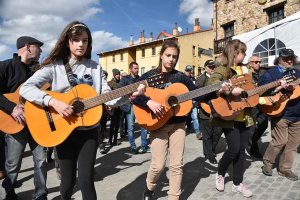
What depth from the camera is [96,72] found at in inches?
126

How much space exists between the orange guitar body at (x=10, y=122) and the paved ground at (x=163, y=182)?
1201 millimetres

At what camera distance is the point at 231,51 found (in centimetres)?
431

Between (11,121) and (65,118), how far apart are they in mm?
1631

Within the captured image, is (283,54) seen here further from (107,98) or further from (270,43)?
(270,43)

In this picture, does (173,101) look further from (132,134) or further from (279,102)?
(132,134)

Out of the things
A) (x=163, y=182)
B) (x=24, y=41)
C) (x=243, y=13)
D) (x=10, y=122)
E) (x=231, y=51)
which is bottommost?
(x=163, y=182)

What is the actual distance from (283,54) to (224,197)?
2.66 meters

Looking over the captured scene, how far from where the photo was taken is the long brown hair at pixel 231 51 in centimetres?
427

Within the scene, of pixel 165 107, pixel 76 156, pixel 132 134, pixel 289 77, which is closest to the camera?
pixel 76 156

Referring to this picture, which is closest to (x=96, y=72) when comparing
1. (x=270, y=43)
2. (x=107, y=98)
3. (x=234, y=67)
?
(x=107, y=98)

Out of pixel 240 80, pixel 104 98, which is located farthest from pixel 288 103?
pixel 104 98

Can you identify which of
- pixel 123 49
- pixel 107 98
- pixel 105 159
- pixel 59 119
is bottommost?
pixel 105 159

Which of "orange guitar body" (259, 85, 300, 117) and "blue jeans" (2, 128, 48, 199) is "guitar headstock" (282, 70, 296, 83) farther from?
"blue jeans" (2, 128, 48, 199)

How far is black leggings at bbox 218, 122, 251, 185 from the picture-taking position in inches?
166
